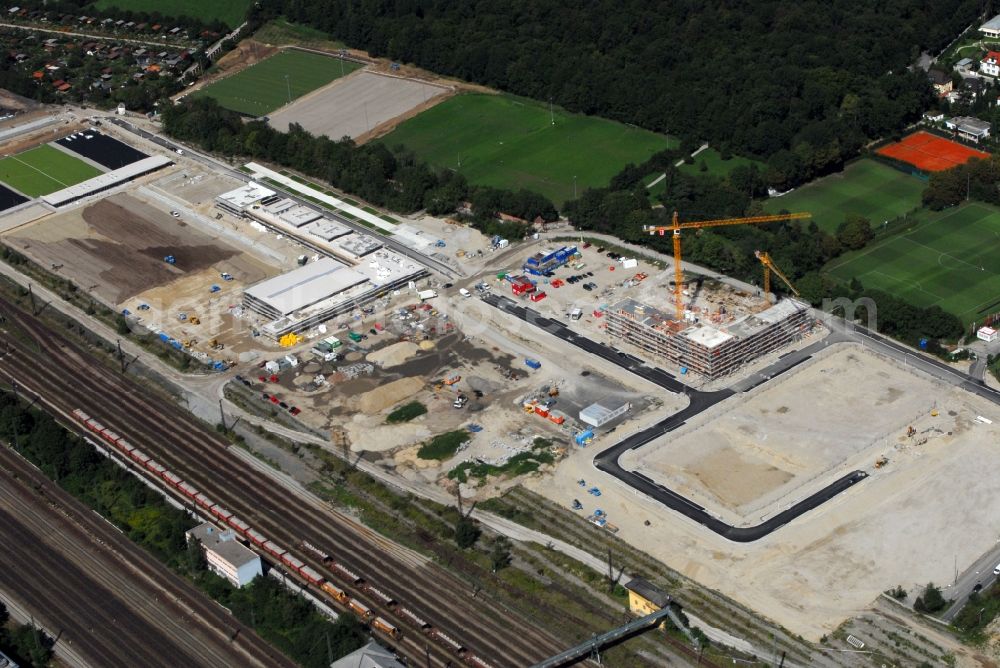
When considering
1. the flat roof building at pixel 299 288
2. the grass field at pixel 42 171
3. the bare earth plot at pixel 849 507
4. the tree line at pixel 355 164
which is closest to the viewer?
the bare earth plot at pixel 849 507

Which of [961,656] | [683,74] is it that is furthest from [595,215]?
[961,656]

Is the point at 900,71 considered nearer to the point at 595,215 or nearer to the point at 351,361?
the point at 595,215

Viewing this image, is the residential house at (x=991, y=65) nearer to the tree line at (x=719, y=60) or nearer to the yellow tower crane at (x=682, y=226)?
the tree line at (x=719, y=60)

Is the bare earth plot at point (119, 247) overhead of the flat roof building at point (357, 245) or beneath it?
beneath

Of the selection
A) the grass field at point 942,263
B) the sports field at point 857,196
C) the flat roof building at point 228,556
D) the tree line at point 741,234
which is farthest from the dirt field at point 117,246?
the grass field at point 942,263

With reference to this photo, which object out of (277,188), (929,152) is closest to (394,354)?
(277,188)

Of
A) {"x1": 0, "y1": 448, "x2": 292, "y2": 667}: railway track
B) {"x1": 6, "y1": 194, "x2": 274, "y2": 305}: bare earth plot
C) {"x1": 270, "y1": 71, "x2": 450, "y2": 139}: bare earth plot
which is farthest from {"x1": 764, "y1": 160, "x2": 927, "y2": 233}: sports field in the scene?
{"x1": 0, "y1": 448, "x2": 292, "y2": 667}: railway track

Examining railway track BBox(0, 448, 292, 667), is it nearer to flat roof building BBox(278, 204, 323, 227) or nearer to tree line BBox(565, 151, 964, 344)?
flat roof building BBox(278, 204, 323, 227)
